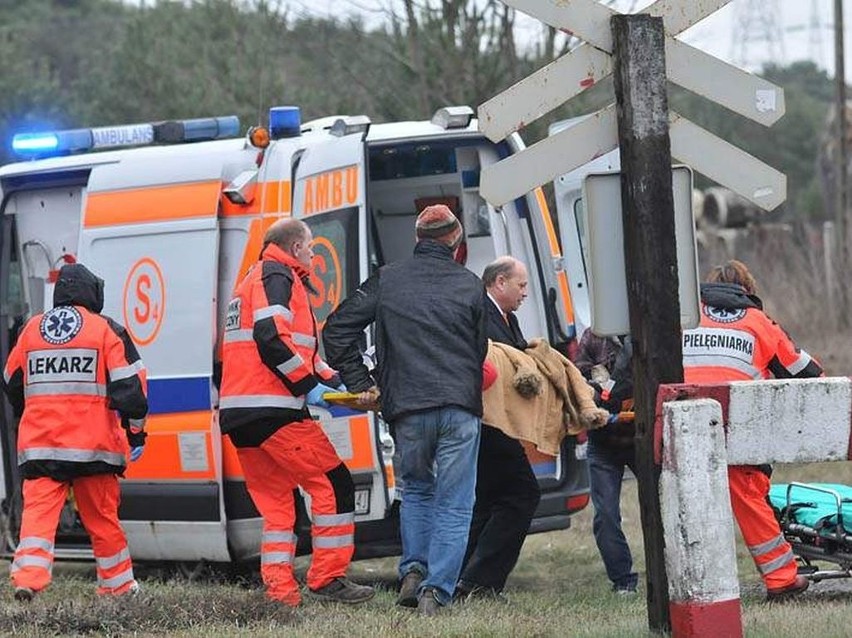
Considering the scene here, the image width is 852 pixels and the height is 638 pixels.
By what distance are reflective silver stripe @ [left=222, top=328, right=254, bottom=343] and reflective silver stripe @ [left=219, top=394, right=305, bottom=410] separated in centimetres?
25

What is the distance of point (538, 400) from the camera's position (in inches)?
304

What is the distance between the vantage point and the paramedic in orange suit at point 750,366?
7559mm

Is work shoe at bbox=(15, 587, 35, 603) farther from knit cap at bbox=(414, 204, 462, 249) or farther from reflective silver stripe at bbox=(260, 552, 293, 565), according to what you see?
knit cap at bbox=(414, 204, 462, 249)

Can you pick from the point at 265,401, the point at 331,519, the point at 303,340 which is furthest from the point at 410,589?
the point at 303,340

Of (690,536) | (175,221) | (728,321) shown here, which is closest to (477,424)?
(728,321)

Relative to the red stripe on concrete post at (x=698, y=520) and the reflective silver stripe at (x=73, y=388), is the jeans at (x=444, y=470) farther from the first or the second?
the red stripe on concrete post at (x=698, y=520)

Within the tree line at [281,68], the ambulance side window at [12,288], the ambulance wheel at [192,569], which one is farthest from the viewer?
the tree line at [281,68]

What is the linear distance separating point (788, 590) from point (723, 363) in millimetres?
1002

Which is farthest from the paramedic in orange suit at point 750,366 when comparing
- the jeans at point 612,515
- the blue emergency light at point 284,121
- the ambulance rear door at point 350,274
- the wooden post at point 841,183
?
the wooden post at point 841,183

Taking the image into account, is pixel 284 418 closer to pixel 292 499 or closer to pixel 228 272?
pixel 292 499

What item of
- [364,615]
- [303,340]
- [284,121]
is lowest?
[364,615]

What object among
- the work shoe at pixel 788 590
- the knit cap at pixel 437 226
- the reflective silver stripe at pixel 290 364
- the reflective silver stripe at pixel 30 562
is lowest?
the work shoe at pixel 788 590

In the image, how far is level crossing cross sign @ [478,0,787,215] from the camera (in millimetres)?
5973

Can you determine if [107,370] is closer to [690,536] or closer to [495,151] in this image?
[495,151]
